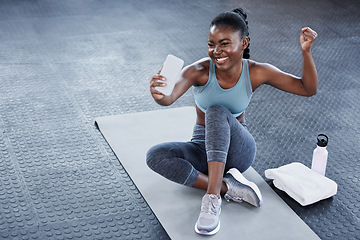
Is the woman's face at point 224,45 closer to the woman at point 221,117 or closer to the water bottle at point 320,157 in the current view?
the woman at point 221,117

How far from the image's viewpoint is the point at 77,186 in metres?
2.26

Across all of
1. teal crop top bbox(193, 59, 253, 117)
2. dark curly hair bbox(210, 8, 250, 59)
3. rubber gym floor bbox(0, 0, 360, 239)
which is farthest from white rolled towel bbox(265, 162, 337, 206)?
dark curly hair bbox(210, 8, 250, 59)

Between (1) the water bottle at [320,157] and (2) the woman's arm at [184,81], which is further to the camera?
(1) the water bottle at [320,157]

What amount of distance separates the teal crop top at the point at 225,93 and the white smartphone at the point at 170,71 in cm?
33

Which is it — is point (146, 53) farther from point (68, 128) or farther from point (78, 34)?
point (68, 128)

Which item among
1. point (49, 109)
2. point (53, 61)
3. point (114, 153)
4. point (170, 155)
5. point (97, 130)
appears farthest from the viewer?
point (53, 61)

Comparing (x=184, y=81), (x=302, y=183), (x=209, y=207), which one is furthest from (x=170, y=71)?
(x=302, y=183)

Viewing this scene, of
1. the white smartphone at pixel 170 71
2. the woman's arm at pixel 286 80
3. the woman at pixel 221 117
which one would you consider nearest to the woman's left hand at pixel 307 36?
the woman at pixel 221 117

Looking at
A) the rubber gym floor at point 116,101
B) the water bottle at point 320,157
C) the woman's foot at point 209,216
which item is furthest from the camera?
the water bottle at point 320,157

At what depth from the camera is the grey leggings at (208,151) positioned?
205cm

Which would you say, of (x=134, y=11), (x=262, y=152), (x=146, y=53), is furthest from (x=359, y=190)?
(x=134, y=11)

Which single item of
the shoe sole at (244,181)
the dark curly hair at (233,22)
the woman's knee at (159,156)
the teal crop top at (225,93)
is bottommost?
the shoe sole at (244,181)

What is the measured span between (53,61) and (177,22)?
1.13 m

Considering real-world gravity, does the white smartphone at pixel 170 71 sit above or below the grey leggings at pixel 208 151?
above
